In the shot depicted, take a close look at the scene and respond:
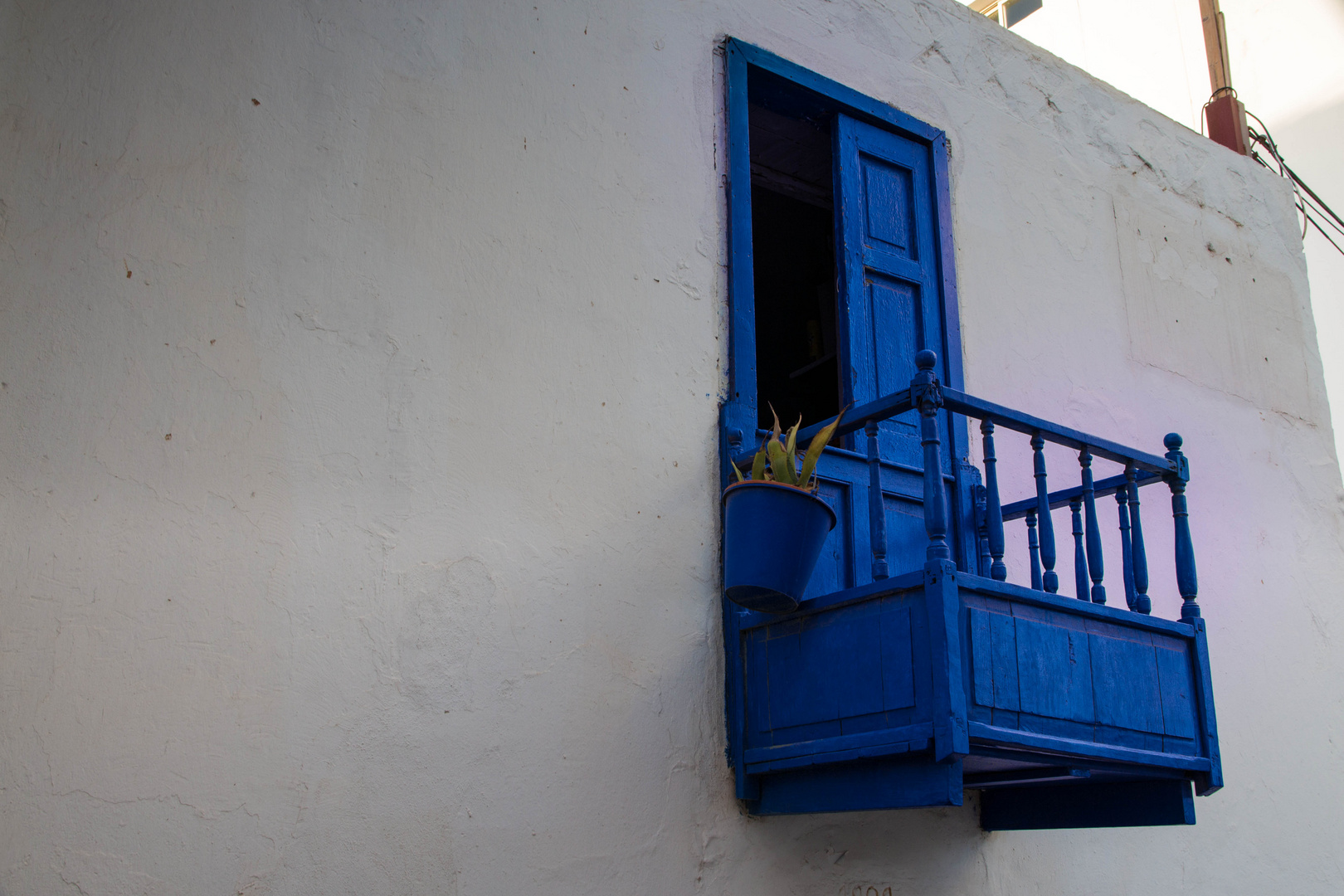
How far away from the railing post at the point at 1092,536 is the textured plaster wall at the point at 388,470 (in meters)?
1.02

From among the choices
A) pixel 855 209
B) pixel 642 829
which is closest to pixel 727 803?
pixel 642 829

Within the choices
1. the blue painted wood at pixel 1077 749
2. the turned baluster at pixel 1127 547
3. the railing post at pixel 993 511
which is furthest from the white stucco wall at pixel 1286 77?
the blue painted wood at pixel 1077 749

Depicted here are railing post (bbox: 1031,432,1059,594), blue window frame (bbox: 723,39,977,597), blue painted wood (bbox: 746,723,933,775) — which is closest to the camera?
blue painted wood (bbox: 746,723,933,775)

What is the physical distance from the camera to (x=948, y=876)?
12.7 ft

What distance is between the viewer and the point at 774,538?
10.5 ft

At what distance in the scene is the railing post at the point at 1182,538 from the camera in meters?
3.61

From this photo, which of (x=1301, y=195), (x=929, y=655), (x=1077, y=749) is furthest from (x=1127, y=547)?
(x=1301, y=195)

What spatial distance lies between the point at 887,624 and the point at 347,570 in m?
1.43

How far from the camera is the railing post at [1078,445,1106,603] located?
339cm

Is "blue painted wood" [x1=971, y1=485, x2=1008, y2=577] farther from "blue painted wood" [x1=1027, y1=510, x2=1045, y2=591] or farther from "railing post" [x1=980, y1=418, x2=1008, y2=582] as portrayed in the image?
"railing post" [x1=980, y1=418, x2=1008, y2=582]

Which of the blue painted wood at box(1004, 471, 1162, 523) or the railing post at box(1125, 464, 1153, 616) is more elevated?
the blue painted wood at box(1004, 471, 1162, 523)

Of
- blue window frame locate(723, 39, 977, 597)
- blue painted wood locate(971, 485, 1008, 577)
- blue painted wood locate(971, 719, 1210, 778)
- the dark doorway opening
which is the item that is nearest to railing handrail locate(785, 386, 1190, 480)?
blue window frame locate(723, 39, 977, 597)

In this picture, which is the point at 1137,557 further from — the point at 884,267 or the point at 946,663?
the point at 884,267

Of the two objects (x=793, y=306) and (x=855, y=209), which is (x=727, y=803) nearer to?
(x=855, y=209)
